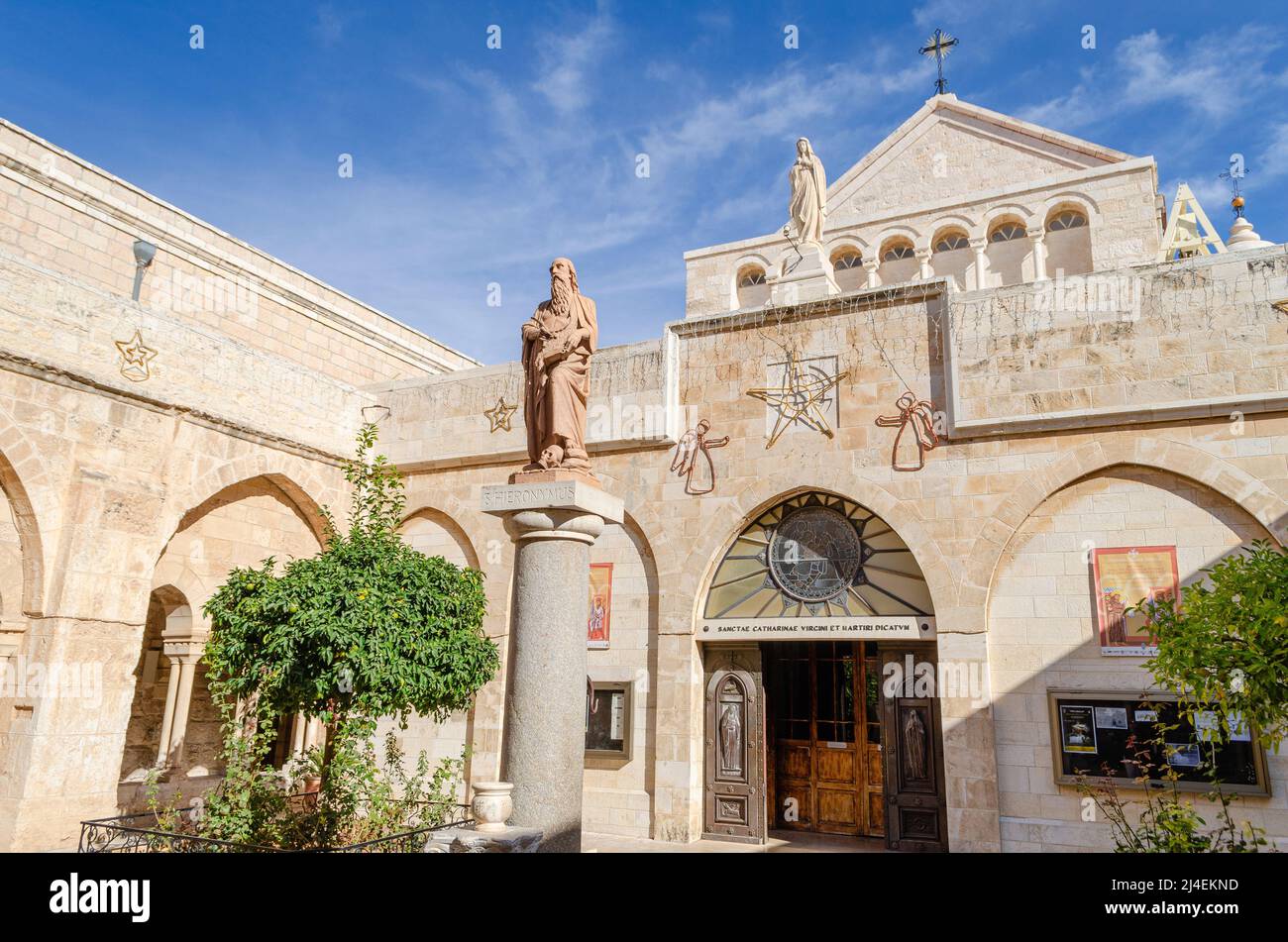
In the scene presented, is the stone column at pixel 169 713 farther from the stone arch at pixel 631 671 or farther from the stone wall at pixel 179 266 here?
the stone arch at pixel 631 671

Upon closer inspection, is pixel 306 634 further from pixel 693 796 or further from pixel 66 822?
pixel 693 796

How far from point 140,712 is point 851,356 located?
36.7 ft

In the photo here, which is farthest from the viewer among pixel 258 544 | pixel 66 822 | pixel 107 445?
pixel 258 544

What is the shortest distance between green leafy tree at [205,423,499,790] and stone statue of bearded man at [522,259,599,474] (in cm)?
252

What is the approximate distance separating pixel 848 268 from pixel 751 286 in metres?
2.25

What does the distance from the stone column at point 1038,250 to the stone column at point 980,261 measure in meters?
0.87

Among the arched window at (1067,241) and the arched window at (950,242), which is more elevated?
the arched window at (950,242)

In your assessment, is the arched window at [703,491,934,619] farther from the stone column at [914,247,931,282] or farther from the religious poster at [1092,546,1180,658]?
the stone column at [914,247,931,282]

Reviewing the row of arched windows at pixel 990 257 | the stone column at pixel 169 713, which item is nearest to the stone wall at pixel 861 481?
the stone column at pixel 169 713

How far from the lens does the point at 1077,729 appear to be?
30.5ft

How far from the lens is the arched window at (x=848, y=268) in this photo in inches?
758
